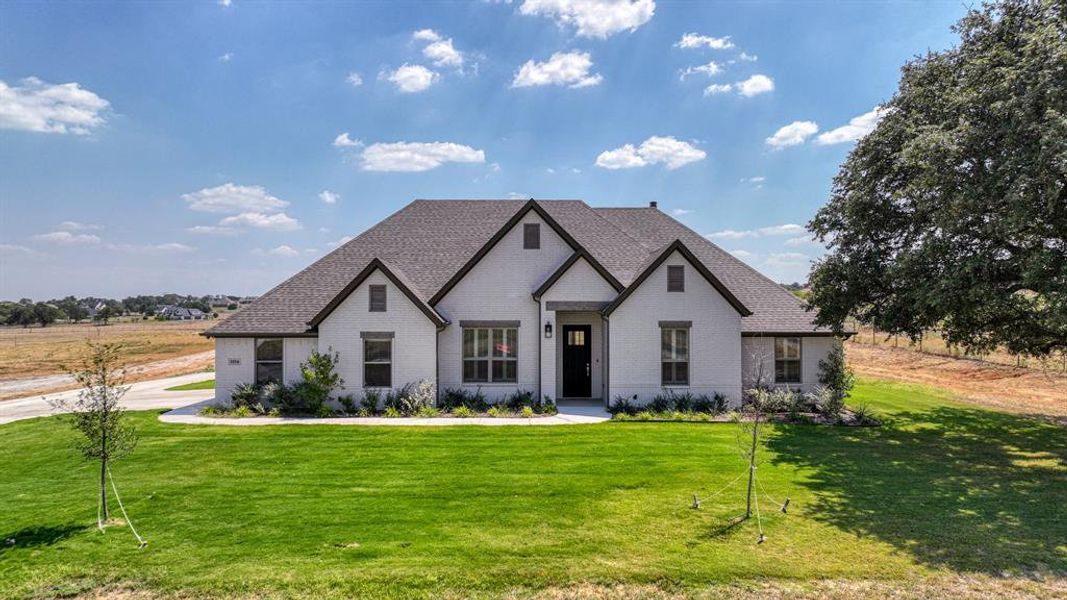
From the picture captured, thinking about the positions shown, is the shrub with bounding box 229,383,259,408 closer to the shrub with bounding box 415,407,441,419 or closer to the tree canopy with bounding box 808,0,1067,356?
the shrub with bounding box 415,407,441,419

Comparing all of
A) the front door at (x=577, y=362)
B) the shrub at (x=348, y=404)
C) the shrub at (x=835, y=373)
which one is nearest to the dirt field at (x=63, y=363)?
the shrub at (x=348, y=404)

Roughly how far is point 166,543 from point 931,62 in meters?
21.8

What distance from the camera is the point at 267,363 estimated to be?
17.1m

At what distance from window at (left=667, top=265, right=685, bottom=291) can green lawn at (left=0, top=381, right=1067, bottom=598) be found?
5133 millimetres

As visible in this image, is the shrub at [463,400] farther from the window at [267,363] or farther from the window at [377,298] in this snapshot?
the window at [267,363]

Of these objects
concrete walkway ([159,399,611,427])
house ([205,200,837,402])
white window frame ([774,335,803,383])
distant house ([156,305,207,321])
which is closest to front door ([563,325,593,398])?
house ([205,200,837,402])

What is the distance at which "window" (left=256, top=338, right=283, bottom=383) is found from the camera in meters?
17.0

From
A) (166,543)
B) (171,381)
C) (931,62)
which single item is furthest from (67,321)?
(931,62)

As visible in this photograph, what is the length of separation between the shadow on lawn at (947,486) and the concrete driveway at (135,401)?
67.0 feet

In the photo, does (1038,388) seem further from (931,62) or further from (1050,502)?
(1050,502)

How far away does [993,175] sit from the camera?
36.1 ft

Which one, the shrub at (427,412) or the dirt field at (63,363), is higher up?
the shrub at (427,412)

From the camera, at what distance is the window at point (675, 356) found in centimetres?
1683

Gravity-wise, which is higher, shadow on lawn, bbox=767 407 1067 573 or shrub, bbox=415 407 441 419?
shrub, bbox=415 407 441 419
